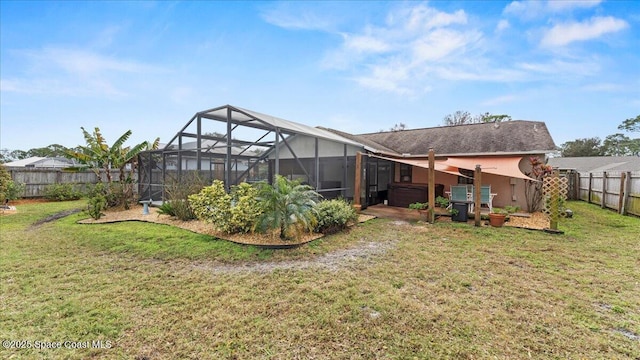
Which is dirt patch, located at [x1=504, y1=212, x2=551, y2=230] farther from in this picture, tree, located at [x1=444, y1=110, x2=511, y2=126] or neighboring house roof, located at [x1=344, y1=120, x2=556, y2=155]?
tree, located at [x1=444, y1=110, x2=511, y2=126]

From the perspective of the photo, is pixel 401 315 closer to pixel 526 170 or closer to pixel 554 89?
pixel 526 170

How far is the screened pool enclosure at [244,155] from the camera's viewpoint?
10.5 m

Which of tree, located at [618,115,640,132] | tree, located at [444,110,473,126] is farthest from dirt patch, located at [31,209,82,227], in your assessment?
tree, located at [618,115,640,132]

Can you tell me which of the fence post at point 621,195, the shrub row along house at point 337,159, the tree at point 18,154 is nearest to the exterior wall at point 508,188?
the shrub row along house at point 337,159

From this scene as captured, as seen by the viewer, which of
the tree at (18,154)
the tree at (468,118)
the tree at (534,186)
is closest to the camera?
the tree at (534,186)

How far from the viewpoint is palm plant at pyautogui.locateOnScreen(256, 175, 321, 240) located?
6.79 m

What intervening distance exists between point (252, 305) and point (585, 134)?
57.5 m

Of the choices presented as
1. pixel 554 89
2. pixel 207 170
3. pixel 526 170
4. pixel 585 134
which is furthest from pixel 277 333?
pixel 585 134

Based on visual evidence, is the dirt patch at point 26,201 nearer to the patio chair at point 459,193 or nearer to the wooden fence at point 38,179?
the wooden fence at point 38,179

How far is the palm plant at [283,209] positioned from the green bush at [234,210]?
0.36 m

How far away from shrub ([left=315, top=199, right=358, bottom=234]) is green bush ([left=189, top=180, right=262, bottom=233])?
1.91 m

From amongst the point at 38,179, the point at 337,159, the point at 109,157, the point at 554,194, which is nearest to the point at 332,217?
the point at 337,159

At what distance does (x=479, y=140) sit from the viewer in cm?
1417

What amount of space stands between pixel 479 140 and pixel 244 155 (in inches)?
502
